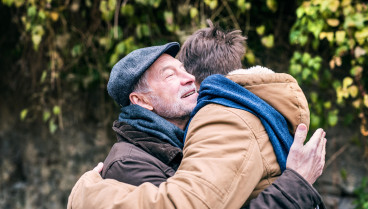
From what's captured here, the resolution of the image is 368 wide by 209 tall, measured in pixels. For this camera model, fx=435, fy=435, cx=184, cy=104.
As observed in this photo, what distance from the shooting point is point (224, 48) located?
1.90 metres

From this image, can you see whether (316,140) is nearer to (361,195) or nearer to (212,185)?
(212,185)

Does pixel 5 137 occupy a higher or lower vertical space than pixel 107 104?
lower

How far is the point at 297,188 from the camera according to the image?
4.69 ft

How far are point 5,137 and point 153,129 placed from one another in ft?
9.95

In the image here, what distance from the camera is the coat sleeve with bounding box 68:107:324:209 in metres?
1.35

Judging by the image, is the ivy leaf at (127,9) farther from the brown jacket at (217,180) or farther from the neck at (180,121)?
the brown jacket at (217,180)

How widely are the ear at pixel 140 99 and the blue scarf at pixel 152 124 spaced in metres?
0.08

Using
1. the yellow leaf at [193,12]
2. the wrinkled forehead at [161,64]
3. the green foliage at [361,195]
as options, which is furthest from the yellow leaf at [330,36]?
the wrinkled forehead at [161,64]

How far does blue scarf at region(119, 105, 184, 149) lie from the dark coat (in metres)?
0.02

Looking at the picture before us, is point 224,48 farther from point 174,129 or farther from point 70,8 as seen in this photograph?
point 70,8

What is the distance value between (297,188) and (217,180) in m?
0.28

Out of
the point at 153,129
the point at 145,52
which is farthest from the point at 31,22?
the point at 153,129

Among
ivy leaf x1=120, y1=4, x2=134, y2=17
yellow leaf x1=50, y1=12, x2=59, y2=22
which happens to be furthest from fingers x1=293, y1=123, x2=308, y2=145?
yellow leaf x1=50, y1=12, x2=59, y2=22

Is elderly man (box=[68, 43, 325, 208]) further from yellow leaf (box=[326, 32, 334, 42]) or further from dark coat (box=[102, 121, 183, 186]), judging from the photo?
yellow leaf (box=[326, 32, 334, 42])
